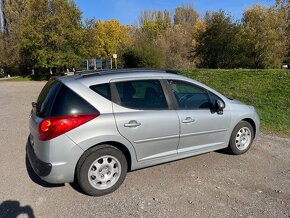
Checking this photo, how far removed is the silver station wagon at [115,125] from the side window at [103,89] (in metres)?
0.01

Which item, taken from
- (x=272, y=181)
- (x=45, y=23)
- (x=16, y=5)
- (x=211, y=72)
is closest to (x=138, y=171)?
(x=272, y=181)

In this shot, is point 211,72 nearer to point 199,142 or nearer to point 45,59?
point 199,142

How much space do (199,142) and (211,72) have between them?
455 inches

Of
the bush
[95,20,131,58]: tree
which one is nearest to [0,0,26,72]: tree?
[95,20,131,58]: tree

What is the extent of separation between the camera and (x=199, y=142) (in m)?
4.70

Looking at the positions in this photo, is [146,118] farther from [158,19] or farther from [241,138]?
[158,19]

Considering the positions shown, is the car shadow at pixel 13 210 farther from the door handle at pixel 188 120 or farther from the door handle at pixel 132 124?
the door handle at pixel 188 120

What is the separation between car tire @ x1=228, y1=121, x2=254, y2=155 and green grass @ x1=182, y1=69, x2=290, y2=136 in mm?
1921

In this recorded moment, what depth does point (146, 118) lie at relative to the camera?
13.3ft

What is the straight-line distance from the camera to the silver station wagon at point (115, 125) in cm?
362

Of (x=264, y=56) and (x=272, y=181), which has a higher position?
(x=264, y=56)

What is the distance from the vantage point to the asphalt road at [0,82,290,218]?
350 centimetres

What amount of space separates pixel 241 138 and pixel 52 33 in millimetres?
24438

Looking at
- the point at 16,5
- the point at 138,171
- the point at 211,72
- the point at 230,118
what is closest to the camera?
the point at 138,171
